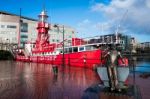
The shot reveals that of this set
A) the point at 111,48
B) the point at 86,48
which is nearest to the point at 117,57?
the point at 111,48

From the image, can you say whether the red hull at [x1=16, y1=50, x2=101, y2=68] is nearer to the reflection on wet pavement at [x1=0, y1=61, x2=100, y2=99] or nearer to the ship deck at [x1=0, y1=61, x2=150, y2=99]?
the reflection on wet pavement at [x1=0, y1=61, x2=100, y2=99]

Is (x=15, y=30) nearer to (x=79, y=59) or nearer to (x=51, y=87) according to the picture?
(x=79, y=59)

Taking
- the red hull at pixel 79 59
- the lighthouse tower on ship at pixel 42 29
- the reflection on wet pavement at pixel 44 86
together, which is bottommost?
the reflection on wet pavement at pixel 44 86

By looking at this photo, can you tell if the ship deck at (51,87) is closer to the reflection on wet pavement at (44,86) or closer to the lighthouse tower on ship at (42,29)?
the reflection on wet pavement at (44,86)

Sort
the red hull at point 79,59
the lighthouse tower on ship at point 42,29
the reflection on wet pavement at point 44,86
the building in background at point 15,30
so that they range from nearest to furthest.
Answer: the reflection on wet pavement at point 44,86, the red hull at point 79,59, the lighthouse tower on ship at point 42,29, the building in background at point 15,30

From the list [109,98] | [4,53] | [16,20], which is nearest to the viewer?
[109,98]

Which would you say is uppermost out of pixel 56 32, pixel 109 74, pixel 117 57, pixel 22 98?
pixel 56 32

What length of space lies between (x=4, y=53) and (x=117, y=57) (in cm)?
4725

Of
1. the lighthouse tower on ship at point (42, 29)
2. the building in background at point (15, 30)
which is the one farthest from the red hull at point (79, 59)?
the building in background at point (15, 30)

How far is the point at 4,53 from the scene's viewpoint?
51.9 metres

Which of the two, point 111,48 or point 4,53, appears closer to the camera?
point 111,48

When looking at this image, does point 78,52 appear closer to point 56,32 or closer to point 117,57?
point 117,57

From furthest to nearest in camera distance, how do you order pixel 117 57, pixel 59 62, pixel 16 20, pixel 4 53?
pixel 16 20
pixel 4 53
pixel 59 62
pixel 117 57

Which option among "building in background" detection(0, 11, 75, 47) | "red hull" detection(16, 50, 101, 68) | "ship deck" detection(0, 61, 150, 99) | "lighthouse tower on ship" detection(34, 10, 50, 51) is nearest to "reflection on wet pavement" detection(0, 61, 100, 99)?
"ship deck" detection(0, 61, 150, 99)
